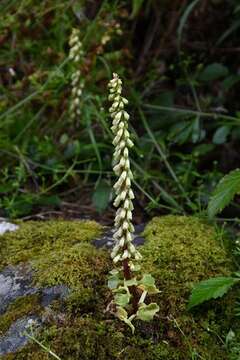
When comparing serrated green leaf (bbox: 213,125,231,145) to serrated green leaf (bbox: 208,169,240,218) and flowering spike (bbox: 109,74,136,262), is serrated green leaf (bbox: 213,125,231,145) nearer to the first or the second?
serrated green leaf (bbox: 208,169,240,218)

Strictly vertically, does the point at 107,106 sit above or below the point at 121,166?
below

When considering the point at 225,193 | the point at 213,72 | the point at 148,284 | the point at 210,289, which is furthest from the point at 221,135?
the point at 148,284

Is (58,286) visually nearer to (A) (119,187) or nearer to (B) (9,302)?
(B) (9,302)

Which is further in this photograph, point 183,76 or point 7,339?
point 183,76

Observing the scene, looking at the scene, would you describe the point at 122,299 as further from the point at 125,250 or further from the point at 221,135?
the point at 221,135

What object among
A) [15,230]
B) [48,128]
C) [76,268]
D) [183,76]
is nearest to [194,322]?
[76,268]

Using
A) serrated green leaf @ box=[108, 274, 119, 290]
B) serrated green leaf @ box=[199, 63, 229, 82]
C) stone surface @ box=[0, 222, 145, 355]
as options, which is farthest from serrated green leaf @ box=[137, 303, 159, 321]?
serrated green leaf @ box=[199, 63, 229, 82]
